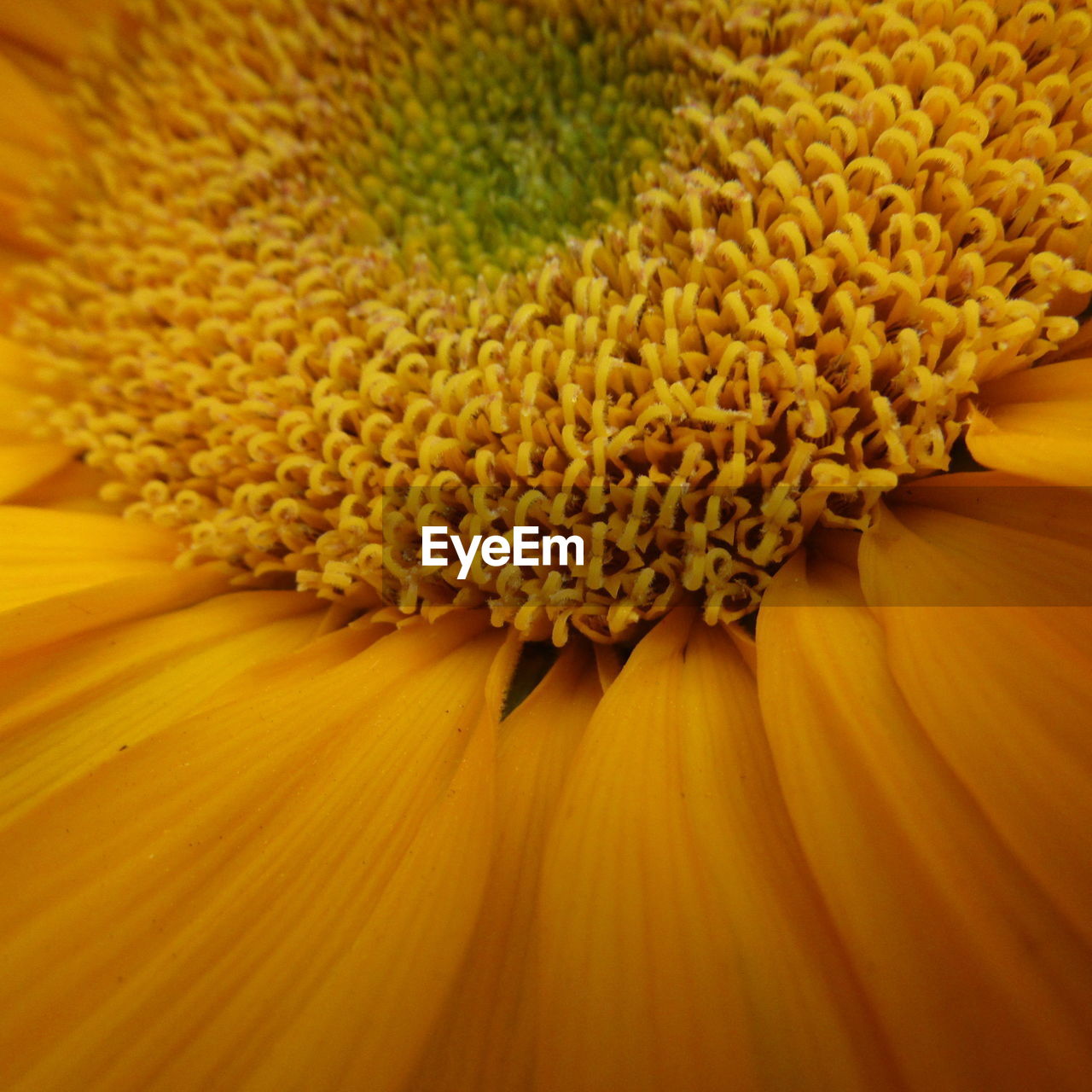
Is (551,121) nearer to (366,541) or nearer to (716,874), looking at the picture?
(366,541)

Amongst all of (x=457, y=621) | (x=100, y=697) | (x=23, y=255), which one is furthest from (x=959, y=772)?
(x=23, y=255)

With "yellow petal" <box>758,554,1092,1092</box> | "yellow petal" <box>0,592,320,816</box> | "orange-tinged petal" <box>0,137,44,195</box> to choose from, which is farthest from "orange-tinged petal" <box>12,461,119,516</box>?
"yellow petal" <box>758,554,1092,1092</box>

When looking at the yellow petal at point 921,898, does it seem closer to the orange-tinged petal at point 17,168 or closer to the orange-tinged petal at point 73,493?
the orange-tinged petal at point 73,493

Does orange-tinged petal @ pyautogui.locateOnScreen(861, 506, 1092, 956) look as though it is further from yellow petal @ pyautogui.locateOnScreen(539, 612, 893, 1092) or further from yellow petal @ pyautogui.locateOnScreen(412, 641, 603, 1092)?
yellow petal @ pyautogui.locateOnScreen(412, 641, 603, 1092)

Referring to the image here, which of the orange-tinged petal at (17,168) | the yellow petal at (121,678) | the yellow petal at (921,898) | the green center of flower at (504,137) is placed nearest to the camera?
the yellow petal at (921,898)

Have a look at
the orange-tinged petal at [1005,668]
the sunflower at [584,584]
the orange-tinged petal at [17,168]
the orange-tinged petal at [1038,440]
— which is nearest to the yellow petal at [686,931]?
the sunflower at [584,584]

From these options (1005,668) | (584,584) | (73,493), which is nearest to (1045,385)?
(1005,668)
